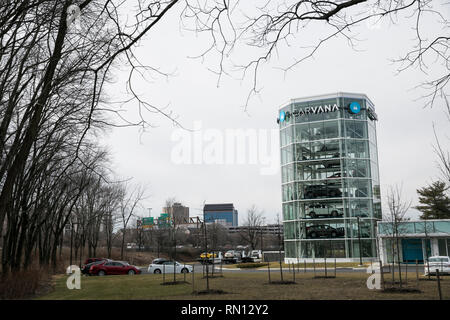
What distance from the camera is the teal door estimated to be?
45094mm

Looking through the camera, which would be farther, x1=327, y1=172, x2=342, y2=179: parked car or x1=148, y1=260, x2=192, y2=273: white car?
x1=327, y1=172, x2=342, y2=179: parked car

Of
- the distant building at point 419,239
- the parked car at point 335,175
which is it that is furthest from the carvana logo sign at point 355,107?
the distant building at point 419,239

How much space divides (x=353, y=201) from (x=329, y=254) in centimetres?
685

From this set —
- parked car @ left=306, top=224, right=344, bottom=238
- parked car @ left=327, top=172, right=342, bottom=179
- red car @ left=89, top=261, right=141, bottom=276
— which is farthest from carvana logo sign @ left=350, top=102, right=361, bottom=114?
red car @ left=89, top=261, right=141, bottom=276

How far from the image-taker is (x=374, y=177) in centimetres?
5341

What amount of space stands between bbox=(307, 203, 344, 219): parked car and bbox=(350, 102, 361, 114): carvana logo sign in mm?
11804

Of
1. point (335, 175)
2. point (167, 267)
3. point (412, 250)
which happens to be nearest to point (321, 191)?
point (335, 175)

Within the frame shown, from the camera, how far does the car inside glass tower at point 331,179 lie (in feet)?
165

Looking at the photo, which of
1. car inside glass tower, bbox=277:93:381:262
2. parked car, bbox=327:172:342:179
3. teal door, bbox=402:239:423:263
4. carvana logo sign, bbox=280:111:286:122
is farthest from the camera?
carvana logo sign, bbox=280:111:286:122

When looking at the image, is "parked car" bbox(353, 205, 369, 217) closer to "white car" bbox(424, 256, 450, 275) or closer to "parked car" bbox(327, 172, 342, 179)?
"parked car" bbox(327, 172, 342, 179)

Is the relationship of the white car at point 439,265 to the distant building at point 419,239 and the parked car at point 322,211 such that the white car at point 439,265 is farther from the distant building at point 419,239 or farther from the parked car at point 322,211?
the parked car at point 322,211
